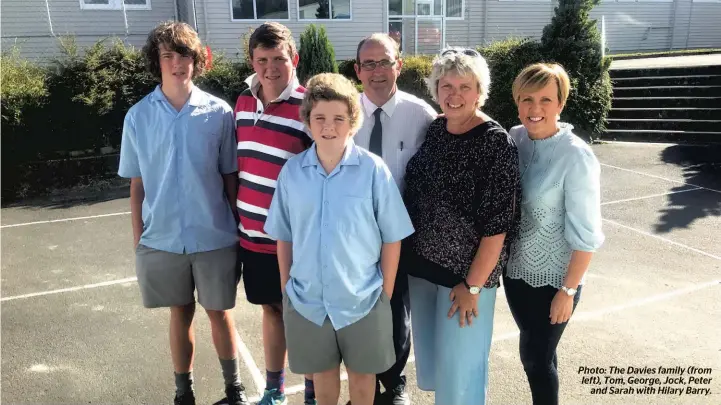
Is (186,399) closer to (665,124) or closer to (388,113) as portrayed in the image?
(388,113)

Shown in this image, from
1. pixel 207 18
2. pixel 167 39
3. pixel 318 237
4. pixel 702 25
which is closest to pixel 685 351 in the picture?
pixel 318 237

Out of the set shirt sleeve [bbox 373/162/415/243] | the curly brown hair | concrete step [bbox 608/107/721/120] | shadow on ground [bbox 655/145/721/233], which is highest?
Answer: the curly brown hair

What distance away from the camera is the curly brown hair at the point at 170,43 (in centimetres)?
257

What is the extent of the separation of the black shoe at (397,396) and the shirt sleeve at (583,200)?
4.50 feet

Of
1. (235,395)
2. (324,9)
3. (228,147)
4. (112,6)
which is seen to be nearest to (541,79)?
(228,147)

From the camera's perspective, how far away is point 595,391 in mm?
3162

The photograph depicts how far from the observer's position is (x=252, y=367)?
349 cm

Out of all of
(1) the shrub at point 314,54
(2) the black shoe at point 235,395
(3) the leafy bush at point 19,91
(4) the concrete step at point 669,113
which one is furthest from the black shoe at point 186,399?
(4) the concrete step at point 669,113

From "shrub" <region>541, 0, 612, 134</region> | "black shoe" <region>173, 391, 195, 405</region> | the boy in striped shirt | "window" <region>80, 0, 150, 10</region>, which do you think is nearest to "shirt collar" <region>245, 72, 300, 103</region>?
the boy in striped shirt

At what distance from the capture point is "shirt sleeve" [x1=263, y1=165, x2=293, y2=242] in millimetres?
2320

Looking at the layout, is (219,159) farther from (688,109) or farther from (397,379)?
(688,109)

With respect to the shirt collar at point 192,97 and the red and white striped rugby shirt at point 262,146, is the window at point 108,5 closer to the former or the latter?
the shirt collar at point 192,97

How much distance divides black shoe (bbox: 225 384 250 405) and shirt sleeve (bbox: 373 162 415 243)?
1.43 metres

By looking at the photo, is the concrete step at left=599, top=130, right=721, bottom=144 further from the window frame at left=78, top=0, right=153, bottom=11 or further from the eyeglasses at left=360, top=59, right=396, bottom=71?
the window frame at left=78, top=0, right=153, bottom=11
